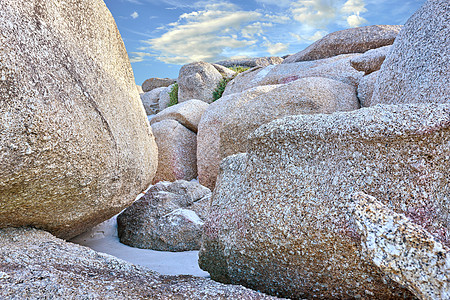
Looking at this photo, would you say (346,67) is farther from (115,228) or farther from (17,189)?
(17,189)

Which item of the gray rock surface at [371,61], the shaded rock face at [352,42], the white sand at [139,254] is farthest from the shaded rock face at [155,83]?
the white sand at [139,254]

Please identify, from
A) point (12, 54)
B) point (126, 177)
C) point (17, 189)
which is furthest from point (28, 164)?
point (126, 177)

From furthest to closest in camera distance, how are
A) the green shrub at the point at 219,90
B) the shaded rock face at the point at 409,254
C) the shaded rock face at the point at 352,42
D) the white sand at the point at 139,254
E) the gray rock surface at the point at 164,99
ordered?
the gray rock surface at the point at 164,99, the green shrub at the point at 219,90, the shaded rock face at the point at 352,42, the white sand at the point at 139,254, the shaded rock face at the point at 409,254

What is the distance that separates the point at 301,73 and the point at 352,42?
143 centimetres

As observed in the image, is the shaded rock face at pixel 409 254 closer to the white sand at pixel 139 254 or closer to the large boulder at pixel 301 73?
the white sand at pixel 139 254

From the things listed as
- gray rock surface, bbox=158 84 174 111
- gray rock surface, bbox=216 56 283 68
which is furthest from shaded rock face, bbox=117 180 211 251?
gray rock surface, bbox=216 56 283 68

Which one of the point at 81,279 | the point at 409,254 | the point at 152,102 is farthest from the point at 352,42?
the point at 152,102

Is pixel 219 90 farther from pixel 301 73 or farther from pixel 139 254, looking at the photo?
pixel 139 254

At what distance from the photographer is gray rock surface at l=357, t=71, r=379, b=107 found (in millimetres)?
4516

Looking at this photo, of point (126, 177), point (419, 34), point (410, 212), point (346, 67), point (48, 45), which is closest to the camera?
point (410, 212)

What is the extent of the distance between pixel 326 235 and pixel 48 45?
6.52ft

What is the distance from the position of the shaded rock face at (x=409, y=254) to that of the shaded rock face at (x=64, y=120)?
178 cm

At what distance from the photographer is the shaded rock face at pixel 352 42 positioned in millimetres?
6621

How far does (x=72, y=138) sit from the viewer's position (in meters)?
2.30
